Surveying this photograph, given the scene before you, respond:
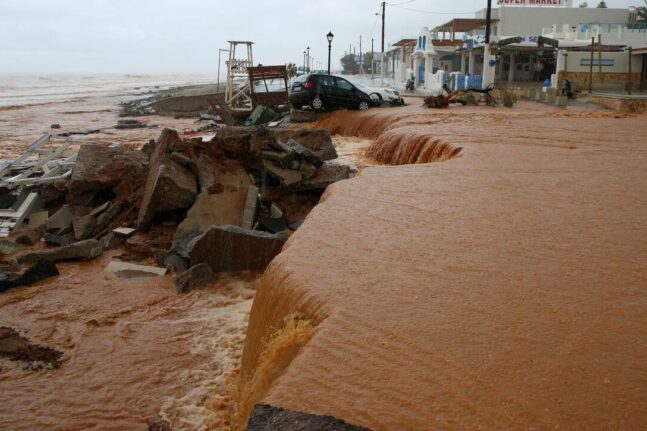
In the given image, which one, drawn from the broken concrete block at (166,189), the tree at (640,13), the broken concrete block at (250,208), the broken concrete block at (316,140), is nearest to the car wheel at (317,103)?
the broken concrete block at (316,140)

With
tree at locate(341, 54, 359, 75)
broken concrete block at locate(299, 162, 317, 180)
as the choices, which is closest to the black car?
broken concrete block at locate(299, 162, 317, 180)

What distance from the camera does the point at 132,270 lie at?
27.5ft

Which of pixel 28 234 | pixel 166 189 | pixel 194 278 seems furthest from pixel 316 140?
pixel 194 278

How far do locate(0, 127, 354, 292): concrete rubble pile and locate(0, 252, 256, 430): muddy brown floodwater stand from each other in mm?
463

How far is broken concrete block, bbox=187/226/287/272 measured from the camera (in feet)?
26.8

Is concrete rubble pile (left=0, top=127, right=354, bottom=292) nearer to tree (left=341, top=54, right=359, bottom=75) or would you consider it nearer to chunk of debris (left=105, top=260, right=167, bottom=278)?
chunk of debris (left=105, top=260, right=167, bottom=278)

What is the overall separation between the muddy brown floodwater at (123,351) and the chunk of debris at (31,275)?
93 millimetres

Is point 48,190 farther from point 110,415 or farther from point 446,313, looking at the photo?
point 446,313

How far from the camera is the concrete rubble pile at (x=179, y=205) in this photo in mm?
8320

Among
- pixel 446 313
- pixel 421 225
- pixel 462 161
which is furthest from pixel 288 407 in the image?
pixel 462 161

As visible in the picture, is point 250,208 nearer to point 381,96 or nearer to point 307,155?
point 307,155

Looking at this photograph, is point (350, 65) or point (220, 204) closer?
point (220, 204)

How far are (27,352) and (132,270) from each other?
2.50 metres

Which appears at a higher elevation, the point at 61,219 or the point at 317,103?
the point at 317,103
